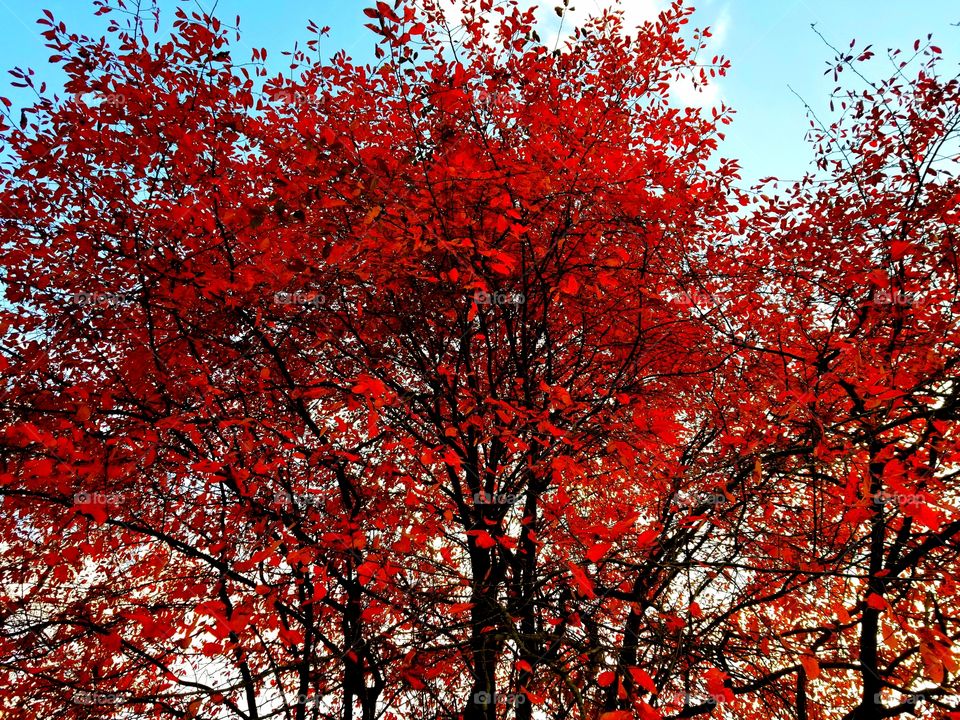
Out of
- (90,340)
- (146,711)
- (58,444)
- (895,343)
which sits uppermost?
(90,340)

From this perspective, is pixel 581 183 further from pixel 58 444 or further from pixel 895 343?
pixel 58 444

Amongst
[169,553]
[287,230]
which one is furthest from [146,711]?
[287,230]

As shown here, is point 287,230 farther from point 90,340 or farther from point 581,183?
point 581,183

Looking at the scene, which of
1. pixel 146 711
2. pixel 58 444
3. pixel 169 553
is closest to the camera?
pixel 58 444

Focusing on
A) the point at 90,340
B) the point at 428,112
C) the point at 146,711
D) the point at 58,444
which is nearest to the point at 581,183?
the point at 428,112

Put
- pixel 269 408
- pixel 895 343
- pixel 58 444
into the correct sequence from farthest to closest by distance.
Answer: pixel 269 408
pixel 895 343
pixel 58 444

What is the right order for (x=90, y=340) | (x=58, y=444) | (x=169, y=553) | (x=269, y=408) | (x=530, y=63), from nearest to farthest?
(x=58, y=444) → (x=90, y=340) → (x=269, y=408) → (x=530, y=63) → (x=169, y=553)

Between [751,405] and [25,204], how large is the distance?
1212 centimetres

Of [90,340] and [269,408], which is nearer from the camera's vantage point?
[90,340]

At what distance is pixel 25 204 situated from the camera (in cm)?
803

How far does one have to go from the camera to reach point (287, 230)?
859 centimetres

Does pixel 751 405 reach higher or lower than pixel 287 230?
lower

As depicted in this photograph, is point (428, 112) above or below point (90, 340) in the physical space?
above

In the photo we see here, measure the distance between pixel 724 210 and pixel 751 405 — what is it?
3.97m
